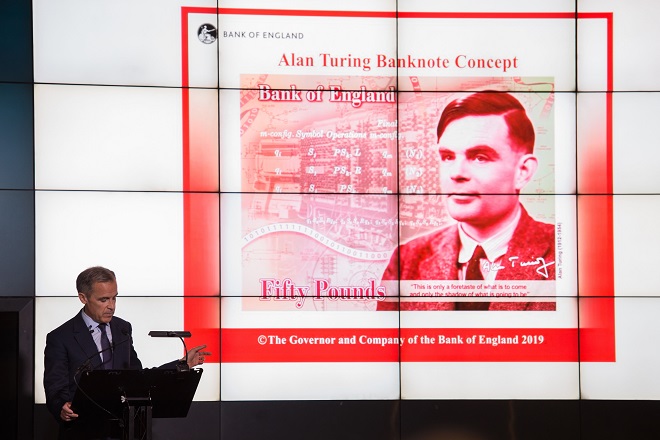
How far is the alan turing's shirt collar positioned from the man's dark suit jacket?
0.09 feet

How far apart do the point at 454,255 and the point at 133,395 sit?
8.80 feet

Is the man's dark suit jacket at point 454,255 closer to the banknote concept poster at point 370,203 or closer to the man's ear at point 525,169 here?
the banknote concept poster at point 370,203

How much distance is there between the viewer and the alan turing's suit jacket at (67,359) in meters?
3.69

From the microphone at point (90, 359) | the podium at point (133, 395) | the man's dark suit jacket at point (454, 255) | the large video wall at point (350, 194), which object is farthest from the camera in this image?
the man's dark suit jacket at point (454, 255)

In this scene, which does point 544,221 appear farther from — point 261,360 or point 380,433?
point 261,360

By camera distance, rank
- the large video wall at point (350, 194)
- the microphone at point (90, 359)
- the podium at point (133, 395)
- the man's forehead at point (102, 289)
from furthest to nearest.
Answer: the large video wall at point (350, 194) < the man's forehead at point (102, 289) < the microphone at point (90, 359) < the podium at point (133, 395)

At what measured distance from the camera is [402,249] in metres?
5.38

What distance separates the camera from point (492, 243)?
5410mm

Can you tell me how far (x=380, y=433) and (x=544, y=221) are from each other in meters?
1.94

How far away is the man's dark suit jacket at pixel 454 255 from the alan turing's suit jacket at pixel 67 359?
2209mm

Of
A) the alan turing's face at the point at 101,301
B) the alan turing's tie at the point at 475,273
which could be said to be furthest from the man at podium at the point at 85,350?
the alan turing's tie at the point at 475,273
